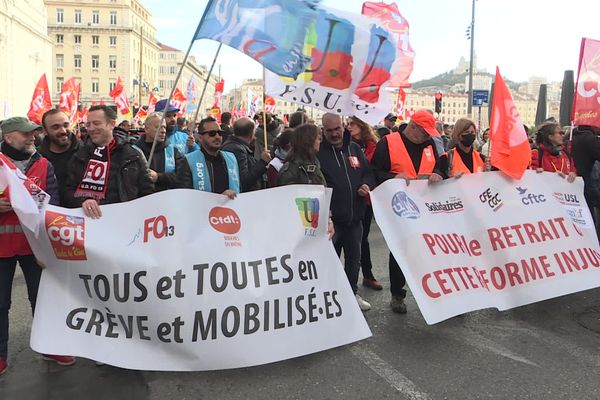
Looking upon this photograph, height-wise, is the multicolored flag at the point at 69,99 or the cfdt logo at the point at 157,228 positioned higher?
the multicolored flag at the point at 69,99

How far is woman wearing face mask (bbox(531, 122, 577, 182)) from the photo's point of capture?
5.92m

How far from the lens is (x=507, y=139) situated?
512 centimetres

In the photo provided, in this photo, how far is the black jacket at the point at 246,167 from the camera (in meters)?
4.92

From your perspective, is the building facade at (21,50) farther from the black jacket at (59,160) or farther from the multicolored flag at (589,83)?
the multicolored flag at (589,83)

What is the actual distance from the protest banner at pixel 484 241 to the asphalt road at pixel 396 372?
0.31 metres

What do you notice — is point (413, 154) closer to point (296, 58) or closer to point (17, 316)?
point (296, 58)

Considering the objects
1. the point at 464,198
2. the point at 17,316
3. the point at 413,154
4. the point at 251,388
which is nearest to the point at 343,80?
the point at 413,154

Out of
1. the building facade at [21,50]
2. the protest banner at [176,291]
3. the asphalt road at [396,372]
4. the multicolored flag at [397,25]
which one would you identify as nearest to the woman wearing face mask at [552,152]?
the multicolored flag at [397,25]

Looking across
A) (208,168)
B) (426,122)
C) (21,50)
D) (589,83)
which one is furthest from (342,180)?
(21,50)

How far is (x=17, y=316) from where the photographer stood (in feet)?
15.8

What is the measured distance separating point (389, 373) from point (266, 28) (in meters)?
2.83

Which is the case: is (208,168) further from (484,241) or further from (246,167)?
(484,241)

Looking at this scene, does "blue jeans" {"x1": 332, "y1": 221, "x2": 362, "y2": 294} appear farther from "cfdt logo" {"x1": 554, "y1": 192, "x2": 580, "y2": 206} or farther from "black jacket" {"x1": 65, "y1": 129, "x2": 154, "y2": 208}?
"cfdt logo" {"x1": 554, "y1": 192, "x2": 580, "y2": 206}

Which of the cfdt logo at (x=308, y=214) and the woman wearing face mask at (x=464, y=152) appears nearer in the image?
the cfdt logo at (x=308, y=214)
